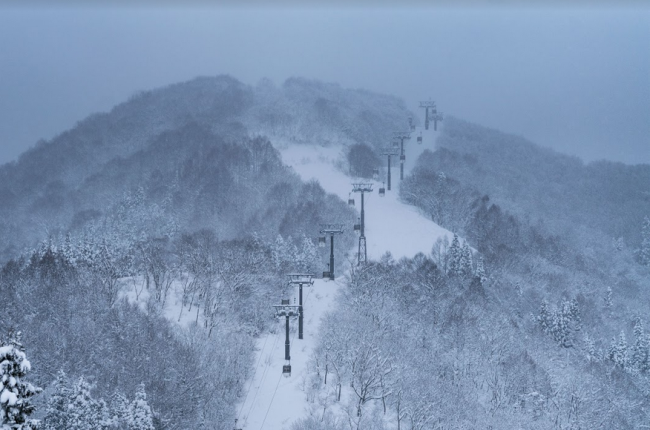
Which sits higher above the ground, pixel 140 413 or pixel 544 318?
pixel 140 413

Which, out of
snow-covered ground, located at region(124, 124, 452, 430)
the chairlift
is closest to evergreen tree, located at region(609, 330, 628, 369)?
snow-covered ground, located at region(124, 124, 452, 430)

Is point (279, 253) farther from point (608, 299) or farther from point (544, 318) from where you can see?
point (608, 299)

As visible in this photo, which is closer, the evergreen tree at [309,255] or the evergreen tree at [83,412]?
the evergreen tree at [83,412]

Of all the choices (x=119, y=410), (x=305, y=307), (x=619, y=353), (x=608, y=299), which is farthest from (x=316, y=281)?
(x=608, y=299)

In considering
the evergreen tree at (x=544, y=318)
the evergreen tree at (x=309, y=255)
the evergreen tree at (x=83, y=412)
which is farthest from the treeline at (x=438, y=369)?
the evergreen tree at (x=83, y=412)

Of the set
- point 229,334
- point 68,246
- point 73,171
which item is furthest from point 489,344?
point 73,171

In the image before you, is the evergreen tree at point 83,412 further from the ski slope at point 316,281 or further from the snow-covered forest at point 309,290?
the ski slope at point 316,281
